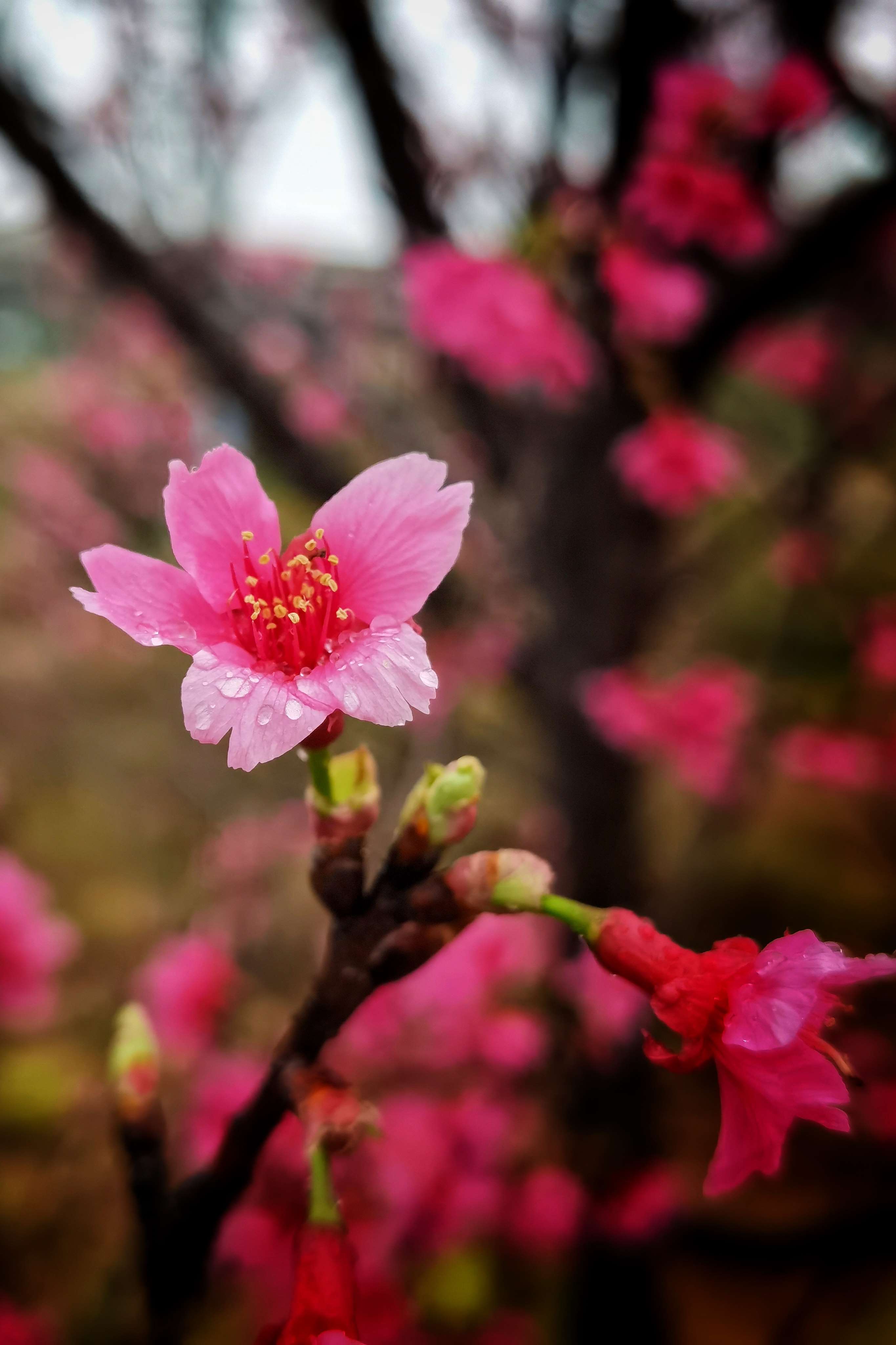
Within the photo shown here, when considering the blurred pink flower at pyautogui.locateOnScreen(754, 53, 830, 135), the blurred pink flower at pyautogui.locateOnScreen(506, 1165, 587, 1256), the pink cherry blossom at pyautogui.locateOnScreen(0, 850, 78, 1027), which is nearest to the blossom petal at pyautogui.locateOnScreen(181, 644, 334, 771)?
the pink cherry blossom at pyautogui.locateOnScreen(0, 850, 78, 1027)

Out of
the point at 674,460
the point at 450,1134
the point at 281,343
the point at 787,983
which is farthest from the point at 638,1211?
the point at 281,343

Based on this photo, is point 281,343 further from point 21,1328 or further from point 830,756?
point 21,1328

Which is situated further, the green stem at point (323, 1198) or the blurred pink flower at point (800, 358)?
the blurred pink flower at point (800, 358)

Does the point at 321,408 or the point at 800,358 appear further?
the point at 321,408

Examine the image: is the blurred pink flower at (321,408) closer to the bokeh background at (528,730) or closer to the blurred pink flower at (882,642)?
the bokeh background at (528,730)

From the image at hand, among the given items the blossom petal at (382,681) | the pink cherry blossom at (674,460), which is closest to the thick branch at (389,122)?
the pink cherry blossom at (674,460)

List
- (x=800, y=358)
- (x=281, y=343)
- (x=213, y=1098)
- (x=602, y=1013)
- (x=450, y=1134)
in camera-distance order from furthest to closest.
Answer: (x=281, y=343) → (x=800, y=358) → (x=602, y=1013) → (x=450, y=1134) → (x=213, y=1098)

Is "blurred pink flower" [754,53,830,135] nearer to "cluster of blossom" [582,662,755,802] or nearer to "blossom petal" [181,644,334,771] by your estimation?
"cluster of blossom" [582,662,755,802]
